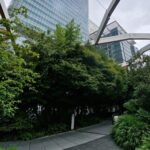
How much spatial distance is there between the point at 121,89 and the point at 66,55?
623 cm

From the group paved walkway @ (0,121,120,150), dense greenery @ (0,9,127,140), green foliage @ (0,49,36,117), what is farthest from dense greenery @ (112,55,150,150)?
green foliage @ (0,49,36,117)

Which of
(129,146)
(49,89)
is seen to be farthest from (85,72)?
(129,146)

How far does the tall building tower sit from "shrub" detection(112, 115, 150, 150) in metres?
38.9

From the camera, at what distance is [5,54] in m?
3.67

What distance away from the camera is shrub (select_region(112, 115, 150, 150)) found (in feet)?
24.7

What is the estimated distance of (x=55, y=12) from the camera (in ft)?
200

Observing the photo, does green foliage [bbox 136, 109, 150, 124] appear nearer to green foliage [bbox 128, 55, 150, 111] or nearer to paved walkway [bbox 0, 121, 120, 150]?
green foliage [bbox 128, 55, 150, 111]

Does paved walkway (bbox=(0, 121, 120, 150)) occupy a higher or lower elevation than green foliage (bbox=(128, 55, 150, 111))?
lower

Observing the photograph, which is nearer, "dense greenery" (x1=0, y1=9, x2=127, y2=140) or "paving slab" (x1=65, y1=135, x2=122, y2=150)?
"paving slab" (x1=65, y1=135, x2=122, y2=150)

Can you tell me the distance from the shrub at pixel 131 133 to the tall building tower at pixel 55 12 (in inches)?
1532

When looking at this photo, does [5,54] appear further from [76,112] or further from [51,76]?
[76,112]

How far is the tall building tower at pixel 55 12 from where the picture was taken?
52000mm

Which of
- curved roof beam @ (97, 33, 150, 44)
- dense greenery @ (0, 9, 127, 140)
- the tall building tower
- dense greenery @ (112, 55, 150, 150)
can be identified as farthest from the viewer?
the tall building tower

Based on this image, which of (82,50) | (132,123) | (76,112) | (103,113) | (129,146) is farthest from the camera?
(103,113)
